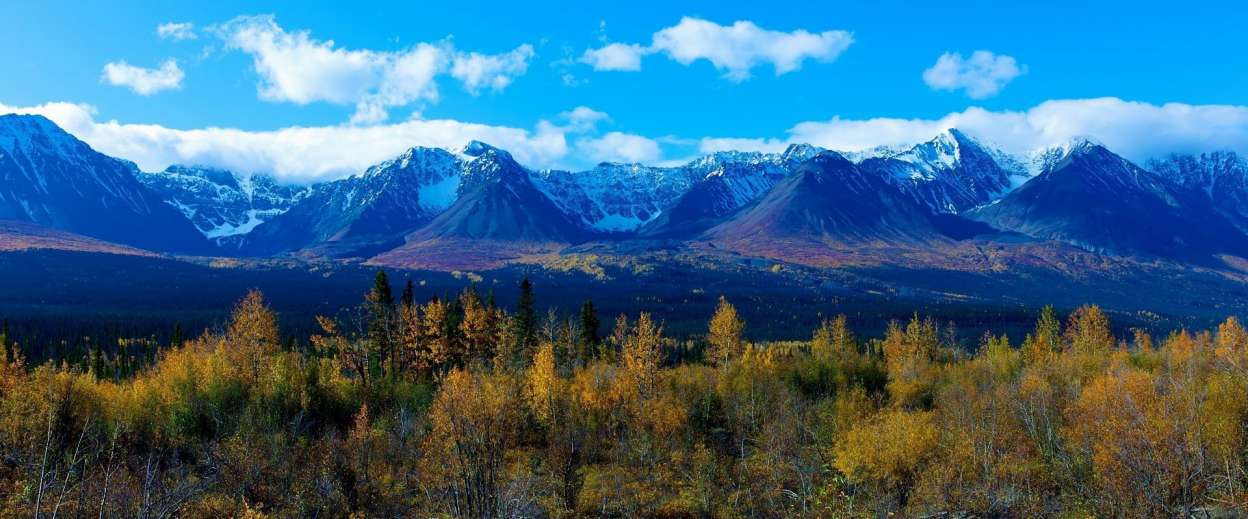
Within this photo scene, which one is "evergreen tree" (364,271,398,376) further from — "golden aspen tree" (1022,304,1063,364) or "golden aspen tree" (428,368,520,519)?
"golden aspen tree" (1022,304,1063,364)

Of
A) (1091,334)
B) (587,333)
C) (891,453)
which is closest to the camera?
(891,453)

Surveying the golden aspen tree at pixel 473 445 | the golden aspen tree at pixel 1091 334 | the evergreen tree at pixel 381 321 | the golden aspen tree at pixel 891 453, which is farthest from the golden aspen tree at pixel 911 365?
the evergreen tree at pixel 381 321

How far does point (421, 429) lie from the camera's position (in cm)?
6938

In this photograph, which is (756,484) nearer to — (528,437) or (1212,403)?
(528,437)

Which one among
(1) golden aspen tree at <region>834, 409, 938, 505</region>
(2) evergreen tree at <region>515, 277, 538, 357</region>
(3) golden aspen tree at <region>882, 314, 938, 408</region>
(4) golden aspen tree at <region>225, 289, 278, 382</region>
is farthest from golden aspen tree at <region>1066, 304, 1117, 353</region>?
(4) golden aspen tree at <region>225, 289, 278, 382</region>

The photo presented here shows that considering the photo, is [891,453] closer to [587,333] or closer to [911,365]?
[911,365]

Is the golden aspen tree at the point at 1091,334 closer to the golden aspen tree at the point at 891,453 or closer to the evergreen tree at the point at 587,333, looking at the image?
the golden aspen tree at the point at 891,453

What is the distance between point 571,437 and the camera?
222 feet

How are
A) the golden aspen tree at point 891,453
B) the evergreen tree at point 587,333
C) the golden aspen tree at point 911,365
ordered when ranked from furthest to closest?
1. the evergreen tree at point 587,333
2. the golden aspen tree at point 911,365
3. the golden aspen tree at point 891,453

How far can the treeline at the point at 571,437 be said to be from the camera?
2076 inches

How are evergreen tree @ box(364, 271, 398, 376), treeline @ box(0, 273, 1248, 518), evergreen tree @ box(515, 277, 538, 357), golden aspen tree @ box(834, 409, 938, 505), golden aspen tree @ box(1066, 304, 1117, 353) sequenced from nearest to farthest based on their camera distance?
treeline @ box(0, 273, 1248, 518)
golden aspen tree @ box(834, 409, 938, 505)
evergreen tree @ box(364, 271, 398, 376)
evergreen tree @ box(515, 277, 538, 357)
golden aspen tree @ box(1066, 304, 1117, 353)

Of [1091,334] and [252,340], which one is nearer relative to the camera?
[252,340]

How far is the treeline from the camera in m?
52.7

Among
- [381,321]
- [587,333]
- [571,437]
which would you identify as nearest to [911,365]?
[587,333]
